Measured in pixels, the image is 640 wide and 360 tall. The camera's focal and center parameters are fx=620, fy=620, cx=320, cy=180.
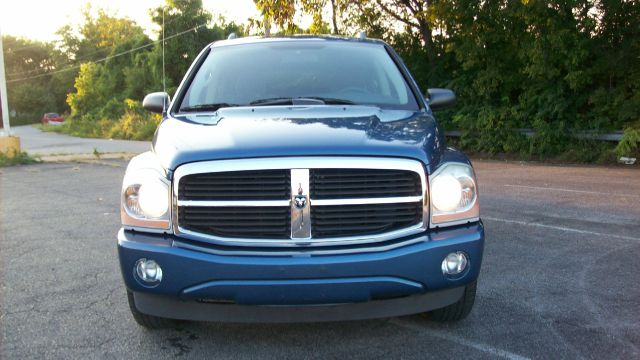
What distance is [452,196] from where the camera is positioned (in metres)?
3.31

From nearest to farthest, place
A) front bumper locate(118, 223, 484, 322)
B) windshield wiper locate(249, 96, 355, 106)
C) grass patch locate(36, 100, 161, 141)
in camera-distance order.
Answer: front bumper locate(118, 223, 484, 322) < windshield wiper locate(249, 96, 355, 106) < grass patch locate(36, 100, 161, 141)

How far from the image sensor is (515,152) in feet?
54.3

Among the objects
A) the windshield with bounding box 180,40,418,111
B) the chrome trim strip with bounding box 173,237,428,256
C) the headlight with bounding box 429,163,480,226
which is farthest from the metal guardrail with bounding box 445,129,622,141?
the chrome trim strip with bounding box 173,237,428,256

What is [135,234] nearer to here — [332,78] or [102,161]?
[332,78]

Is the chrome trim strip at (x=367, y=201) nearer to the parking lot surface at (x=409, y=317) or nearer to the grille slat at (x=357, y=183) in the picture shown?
the grille slat at (x=357, y=183)

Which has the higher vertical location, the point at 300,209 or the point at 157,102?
the point at 157,102

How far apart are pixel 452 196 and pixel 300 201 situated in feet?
2.70

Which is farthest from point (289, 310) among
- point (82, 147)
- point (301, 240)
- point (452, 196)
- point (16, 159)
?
point (82, 147)

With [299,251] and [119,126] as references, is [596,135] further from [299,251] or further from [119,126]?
Answer: [119,126]

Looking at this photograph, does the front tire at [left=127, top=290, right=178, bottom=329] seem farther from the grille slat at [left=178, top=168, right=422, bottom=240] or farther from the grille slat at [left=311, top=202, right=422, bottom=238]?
the grille slat at [left=311, top=202, right=422, bottom=238]

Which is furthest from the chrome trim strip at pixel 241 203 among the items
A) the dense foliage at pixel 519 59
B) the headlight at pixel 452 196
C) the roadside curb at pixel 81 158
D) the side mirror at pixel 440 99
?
the roadside curb at pixel 81 158

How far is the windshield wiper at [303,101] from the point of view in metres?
4.16

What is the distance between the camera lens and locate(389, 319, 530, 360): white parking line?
3352 millimetres

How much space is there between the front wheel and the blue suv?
0.16m
